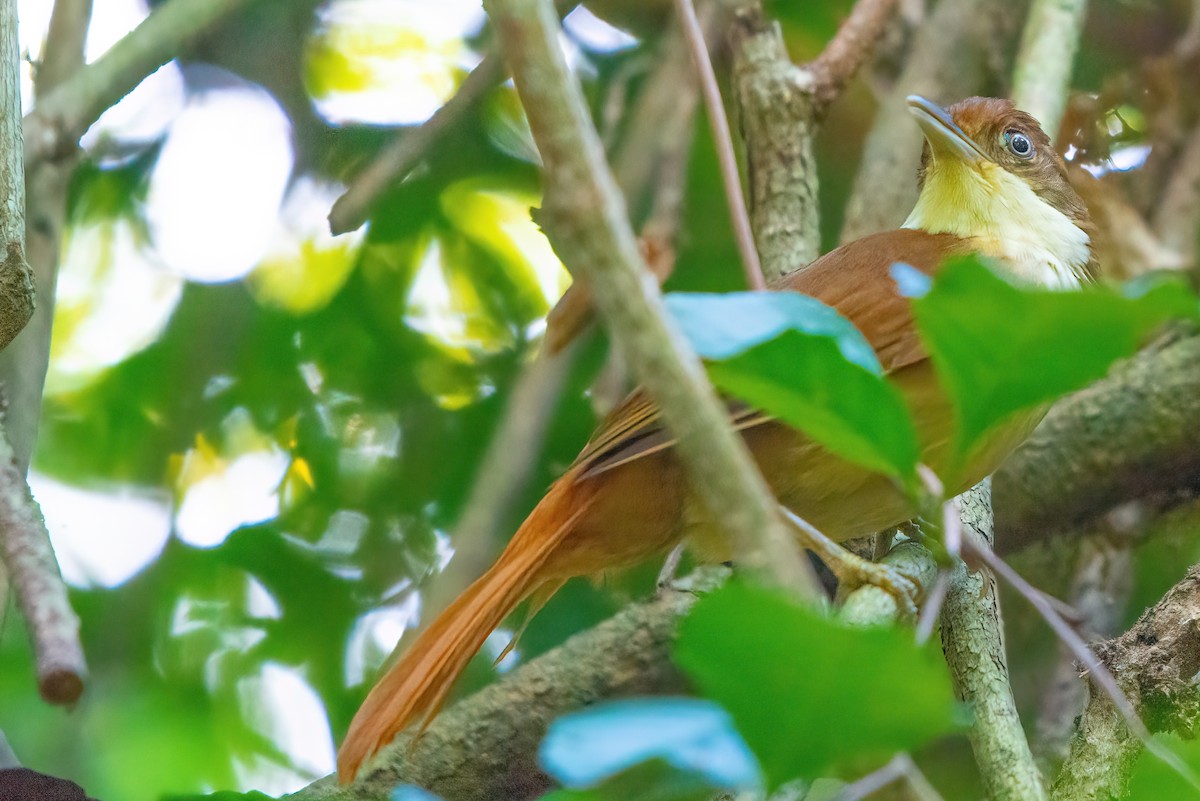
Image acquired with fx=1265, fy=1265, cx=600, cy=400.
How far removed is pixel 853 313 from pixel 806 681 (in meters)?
1.82

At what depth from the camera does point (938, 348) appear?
112cm

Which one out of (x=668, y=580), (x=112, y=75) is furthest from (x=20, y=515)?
(x=668, y=580)

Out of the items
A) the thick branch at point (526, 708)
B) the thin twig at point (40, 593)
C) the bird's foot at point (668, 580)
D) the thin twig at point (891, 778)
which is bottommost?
the thick branch at point (526, 708)

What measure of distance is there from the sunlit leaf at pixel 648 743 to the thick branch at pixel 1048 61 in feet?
9.60

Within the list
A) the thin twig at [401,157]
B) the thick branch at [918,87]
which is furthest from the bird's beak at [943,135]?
the thin twig at [401,157]

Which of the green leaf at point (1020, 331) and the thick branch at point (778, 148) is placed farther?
the thick branch at point (778, 148)

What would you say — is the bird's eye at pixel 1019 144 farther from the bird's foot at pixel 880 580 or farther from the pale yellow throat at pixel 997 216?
the bird's foot at pixel 880 580

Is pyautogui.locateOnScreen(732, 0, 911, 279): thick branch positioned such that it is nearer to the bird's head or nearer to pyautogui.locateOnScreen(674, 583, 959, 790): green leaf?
the bird's head

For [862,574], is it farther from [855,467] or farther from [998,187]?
[998,187]

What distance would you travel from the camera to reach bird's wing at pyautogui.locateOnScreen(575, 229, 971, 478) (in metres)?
2.51

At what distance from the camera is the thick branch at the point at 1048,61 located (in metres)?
3.49

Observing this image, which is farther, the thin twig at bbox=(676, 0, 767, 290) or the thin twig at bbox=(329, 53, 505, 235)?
the thin twig at bbox=(329, 53, 505, 235)

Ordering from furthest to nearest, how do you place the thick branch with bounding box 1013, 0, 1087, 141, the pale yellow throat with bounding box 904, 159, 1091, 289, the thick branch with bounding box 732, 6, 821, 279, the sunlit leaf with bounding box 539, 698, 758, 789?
the thick branch with bounding box 1013, 0, 1087, 141 < the thick branch with bounding box 732, 6, 821, 279 < the pale yellow throat with bounding box 904, 159, 1091, 289 < the sunlit leaf with bounding box 539, 698, 758, 789

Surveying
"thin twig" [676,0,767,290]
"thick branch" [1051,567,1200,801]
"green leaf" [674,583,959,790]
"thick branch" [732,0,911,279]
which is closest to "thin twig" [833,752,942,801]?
"green leaf" [674,583,959,790]
